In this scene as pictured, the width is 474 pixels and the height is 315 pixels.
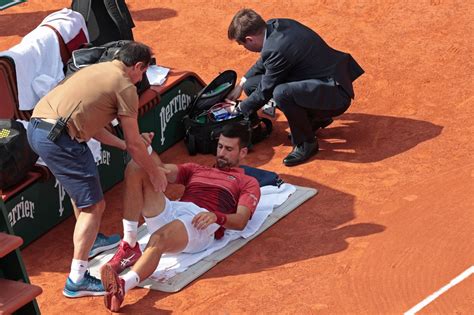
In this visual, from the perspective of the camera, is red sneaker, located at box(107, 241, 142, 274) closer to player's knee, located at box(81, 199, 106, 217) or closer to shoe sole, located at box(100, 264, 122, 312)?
player's knee, located at box(81, 199, 106, 217)

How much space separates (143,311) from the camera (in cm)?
939

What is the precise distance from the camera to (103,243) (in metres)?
10.4

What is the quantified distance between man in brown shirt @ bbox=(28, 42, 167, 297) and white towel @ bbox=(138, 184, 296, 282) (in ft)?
1.85

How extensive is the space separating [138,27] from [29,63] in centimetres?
387

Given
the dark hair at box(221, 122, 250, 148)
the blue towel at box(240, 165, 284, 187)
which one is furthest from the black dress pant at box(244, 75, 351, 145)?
the dark hair at box(221, 122, 250, 148)

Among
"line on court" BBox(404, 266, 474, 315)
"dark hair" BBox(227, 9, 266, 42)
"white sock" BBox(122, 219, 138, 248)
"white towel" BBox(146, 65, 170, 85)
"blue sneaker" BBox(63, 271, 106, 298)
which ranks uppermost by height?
"dark hair" BBox(227, 9, 266, 42)

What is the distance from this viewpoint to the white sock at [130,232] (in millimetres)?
9750

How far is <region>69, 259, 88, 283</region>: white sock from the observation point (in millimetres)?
9619

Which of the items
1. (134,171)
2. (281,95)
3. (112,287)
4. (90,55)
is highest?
(90,55)

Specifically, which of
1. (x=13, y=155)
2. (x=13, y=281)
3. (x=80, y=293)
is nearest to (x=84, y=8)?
(x=13, y=155)

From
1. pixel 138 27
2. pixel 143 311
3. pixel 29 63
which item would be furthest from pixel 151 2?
pixel 143 311

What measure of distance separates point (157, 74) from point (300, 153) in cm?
183

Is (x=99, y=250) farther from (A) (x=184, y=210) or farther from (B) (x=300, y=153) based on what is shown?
(B) (x=300, y=153)

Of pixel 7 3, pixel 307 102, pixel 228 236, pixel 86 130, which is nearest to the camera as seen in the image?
pixel 86 130
